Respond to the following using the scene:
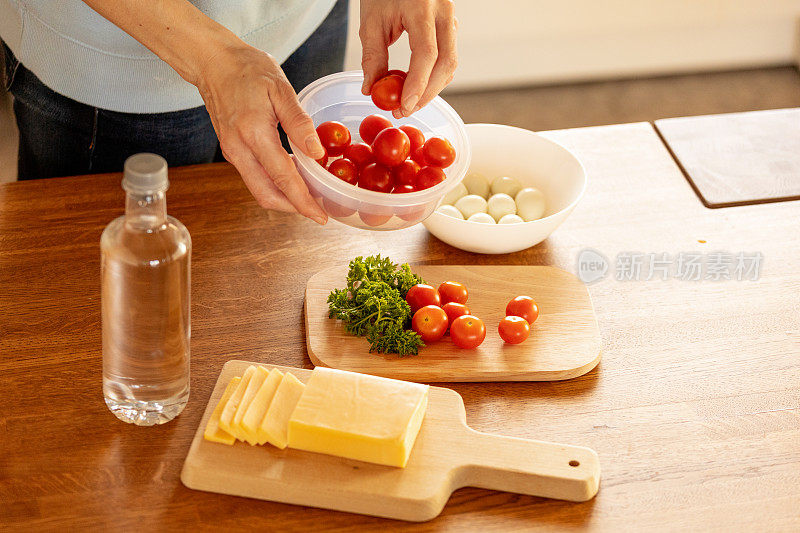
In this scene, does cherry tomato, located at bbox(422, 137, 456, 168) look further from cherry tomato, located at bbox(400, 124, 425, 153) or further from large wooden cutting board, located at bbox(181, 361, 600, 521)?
large wooden cutting board, located at bbox(181, 361, 600, 521)

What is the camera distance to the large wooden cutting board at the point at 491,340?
1.34 meters

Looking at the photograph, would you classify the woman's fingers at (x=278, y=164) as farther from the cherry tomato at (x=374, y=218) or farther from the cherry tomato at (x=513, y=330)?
the cherry tomato at (x=513, y=330)

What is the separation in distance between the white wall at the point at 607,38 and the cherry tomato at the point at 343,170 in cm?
228

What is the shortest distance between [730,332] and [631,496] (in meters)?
0.41

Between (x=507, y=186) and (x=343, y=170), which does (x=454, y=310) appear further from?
(x=507, y=186)

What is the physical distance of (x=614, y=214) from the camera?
171 centimetres

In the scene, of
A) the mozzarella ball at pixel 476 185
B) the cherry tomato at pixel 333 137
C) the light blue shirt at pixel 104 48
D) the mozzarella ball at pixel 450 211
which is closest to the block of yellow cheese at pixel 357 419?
the cherry tomato at pixel 333 137

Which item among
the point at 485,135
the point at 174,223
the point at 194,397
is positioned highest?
the point at 174,223

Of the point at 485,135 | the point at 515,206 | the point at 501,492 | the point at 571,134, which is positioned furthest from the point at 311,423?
the point at 571,134

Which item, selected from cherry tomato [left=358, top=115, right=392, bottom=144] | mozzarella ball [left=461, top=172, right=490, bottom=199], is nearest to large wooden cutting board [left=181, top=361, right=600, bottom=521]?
cherry tomato [left=358, top=115, right=392, bottom=144]

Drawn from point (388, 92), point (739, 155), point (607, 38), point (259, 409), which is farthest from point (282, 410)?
point (607, 38)

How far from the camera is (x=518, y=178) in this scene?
176cm

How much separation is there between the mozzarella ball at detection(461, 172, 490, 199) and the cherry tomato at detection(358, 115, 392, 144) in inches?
12.3

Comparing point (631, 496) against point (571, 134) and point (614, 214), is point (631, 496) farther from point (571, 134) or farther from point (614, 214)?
point (571, 134)
